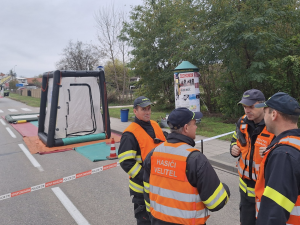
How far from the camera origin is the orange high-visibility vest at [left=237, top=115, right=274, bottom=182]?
260 centimetres

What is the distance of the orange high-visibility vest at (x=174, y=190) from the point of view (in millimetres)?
1825

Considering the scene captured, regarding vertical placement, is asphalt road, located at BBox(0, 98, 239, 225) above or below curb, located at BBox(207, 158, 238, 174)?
below

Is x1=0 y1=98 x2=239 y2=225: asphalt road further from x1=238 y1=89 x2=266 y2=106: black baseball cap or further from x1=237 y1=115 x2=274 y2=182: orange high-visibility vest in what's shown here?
x1=238 y1=89 x2=266 y2=106: black baseball cap

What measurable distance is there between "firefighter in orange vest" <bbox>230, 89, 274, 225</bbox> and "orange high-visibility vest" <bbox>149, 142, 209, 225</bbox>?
1.07 meters

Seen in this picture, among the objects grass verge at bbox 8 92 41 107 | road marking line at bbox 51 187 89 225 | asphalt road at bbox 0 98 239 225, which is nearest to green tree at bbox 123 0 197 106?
asphalt road at bbox 0 98 239 225

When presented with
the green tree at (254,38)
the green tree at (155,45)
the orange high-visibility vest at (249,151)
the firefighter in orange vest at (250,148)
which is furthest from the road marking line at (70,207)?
the green tree at (155,45)

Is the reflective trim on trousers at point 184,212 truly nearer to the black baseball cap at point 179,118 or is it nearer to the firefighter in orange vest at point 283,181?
the firefighter in orange vest at point 283,181

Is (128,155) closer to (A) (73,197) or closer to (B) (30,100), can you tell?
(A) (73,197)

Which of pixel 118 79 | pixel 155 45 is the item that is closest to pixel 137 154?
pixel 155 45

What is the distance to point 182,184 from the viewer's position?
6.00ft

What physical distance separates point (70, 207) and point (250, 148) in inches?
130

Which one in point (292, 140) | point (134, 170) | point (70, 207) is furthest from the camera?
point (70, 207)

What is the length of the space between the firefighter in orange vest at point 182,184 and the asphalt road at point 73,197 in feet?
6.86

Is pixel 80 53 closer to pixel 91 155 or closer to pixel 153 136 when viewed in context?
pixel 91 155
